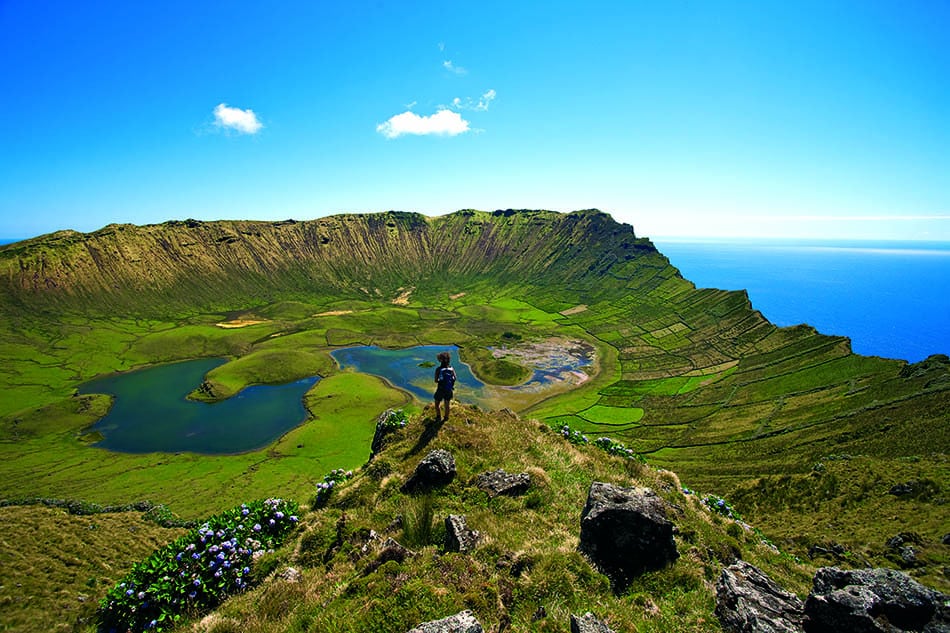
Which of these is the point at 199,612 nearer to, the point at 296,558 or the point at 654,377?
the point at 296,558

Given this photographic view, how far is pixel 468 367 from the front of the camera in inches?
5399

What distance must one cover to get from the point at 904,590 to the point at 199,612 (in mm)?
19435

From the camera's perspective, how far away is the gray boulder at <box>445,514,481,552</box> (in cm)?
1265

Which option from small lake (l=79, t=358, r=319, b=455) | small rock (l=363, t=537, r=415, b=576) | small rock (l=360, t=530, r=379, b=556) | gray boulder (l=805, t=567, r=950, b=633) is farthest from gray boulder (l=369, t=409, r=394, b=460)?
small lake (l=79, t=358, r=319, b=455)

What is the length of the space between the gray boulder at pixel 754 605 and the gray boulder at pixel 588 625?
11.5 feet

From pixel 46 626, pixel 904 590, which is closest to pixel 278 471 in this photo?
pixel 46 626

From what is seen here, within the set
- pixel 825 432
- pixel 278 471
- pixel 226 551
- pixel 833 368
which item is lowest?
pixel 278 471

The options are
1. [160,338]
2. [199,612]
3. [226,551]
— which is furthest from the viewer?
[160,338]

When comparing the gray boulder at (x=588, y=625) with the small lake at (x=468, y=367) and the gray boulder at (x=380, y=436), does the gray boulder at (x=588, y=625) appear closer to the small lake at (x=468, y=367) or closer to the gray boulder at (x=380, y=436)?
the gray boulder at (x=380, y=436)

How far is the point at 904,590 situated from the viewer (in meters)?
9.66

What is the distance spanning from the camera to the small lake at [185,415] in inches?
3354

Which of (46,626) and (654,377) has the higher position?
(46,626)

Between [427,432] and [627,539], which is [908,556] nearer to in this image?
[627,539]

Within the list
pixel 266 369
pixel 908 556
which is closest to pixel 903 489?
pixel 908 556
